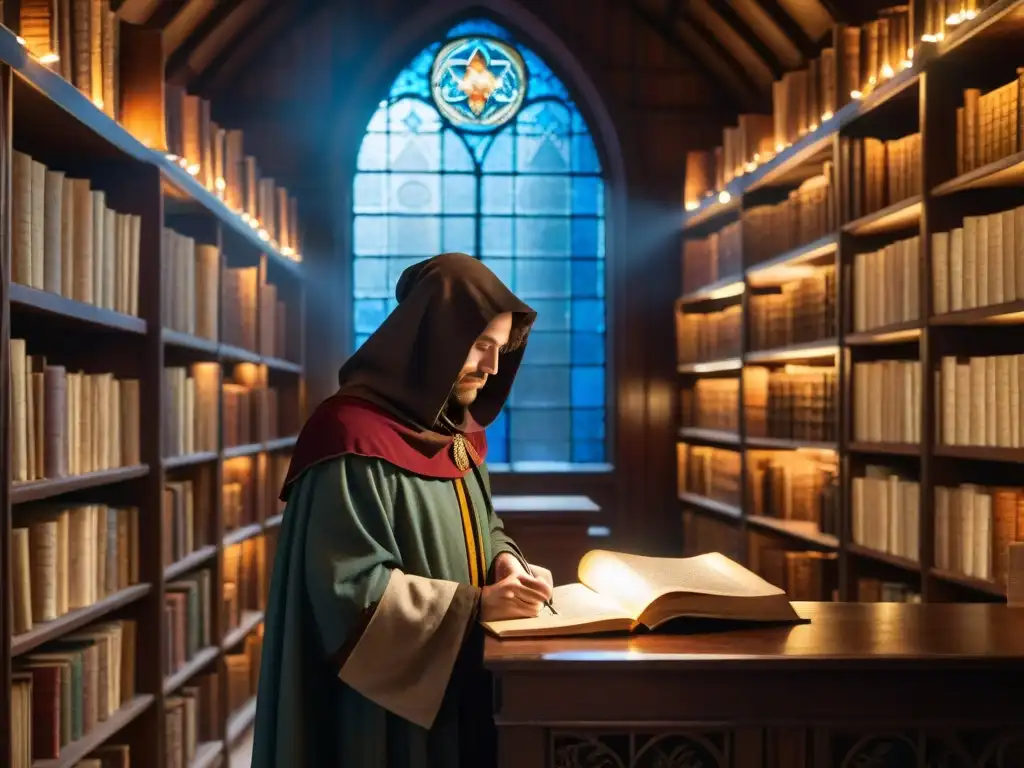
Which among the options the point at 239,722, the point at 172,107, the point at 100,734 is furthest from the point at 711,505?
the point at 100,734

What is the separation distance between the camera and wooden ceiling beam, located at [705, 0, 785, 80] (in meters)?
7.50

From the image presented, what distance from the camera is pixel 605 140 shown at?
832 cm

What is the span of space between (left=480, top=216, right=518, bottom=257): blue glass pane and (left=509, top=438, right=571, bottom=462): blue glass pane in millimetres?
1407

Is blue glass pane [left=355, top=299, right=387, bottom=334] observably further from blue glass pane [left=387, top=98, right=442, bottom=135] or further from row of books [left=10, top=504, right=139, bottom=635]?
row of books [left=10, top=504, right=139, bottom=635]

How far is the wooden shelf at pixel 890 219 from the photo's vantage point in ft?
12.9

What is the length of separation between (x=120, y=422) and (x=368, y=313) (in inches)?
190

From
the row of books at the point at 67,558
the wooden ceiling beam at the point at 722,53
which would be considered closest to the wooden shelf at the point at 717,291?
the wooden ceiling beam at the point at 722,53

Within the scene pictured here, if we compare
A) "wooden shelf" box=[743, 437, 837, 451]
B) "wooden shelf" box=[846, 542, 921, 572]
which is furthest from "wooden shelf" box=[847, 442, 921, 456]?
"wooden shelf" box=[846, 542, 921, 572]

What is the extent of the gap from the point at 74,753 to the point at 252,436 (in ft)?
9.98

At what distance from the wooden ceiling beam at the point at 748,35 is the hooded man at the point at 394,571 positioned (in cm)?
571

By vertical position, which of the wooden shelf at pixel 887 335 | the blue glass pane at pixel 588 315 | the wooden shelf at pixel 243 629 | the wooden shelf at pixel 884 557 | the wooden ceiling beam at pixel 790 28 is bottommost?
the wooden shelf at pixel 243 629

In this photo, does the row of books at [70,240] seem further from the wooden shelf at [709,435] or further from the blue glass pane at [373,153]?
the blue glass pane at [373,153]

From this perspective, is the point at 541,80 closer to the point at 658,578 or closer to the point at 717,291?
the point at 717,291

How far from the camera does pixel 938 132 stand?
3740 mm
